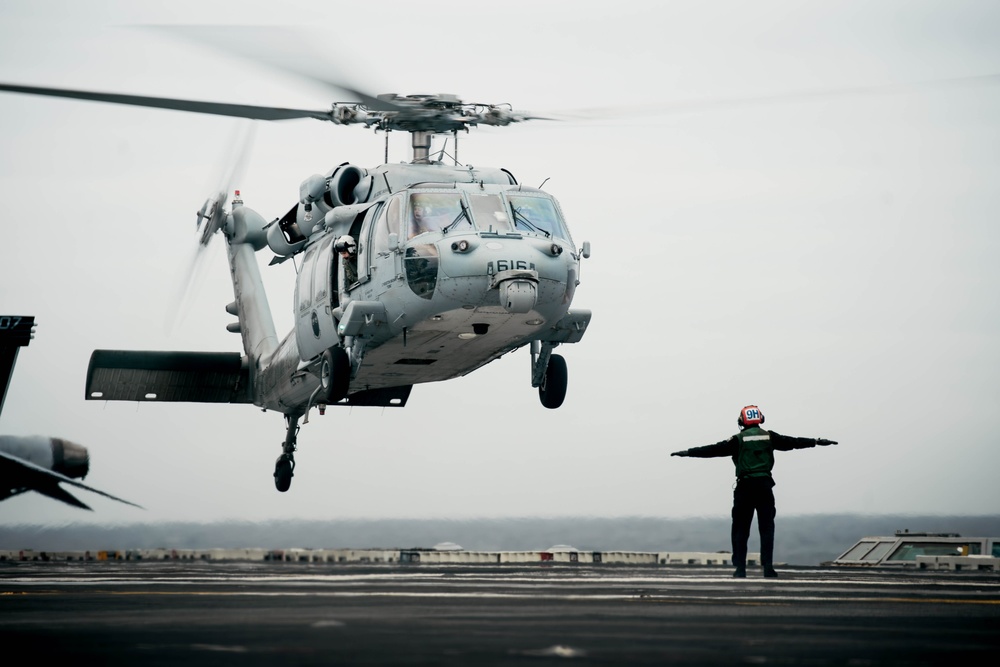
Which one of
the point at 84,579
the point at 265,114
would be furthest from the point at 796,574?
the point at 265,114

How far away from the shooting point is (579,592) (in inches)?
473

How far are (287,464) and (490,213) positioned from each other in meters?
9.33

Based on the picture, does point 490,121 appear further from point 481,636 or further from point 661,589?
point 481,636

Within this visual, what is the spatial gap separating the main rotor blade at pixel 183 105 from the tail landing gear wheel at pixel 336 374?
3624 millimetres

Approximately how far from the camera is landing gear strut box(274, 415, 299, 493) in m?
26.9

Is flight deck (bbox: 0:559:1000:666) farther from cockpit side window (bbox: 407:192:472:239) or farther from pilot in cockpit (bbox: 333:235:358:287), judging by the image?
pilot in cockpit (bbox: 333:235:358:287)

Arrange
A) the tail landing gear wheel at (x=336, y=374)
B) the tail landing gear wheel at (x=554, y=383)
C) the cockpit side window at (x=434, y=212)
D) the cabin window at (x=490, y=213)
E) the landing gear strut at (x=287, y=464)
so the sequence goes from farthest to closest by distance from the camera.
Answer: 1. the landing gear strut at (x=287, y=464)
2. the tail landing gear wheel at (x=554, y=383)
3. the tail landing gear wheel at (x=336, y=374)
4. the cockpit side window at (x=434, y=212)
5. the cabin window at (x=490, y=213)

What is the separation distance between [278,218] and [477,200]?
16.4 ft

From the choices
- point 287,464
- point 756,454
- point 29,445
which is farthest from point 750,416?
point 29,445

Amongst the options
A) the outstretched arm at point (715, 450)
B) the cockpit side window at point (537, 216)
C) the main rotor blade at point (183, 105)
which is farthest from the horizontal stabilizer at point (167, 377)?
the outstretched arm at point (715, 450)

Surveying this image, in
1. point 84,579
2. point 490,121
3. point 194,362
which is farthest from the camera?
point 194,362

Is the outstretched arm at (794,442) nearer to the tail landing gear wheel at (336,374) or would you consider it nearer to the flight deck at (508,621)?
the flight deck at (508,621)

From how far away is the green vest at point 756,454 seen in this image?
1470 cm

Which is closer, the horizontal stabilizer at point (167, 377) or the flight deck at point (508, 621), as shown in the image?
the flight deck at point (508, 621)
